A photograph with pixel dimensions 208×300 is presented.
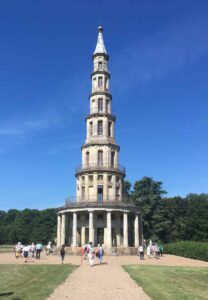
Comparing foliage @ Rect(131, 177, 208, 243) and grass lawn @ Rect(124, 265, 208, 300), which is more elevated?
foliage @ Rect(131, 177, 208, 243)

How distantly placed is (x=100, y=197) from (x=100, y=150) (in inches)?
331

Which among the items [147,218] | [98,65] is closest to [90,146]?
[98,65]

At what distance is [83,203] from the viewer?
6012cm

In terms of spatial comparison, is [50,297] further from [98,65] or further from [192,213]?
[192,213]

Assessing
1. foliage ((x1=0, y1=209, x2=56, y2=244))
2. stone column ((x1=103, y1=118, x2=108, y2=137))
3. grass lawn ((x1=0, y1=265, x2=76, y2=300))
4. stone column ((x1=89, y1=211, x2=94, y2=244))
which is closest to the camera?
grass lawn ((x1=0, y1=265, x2=76, y2=300))

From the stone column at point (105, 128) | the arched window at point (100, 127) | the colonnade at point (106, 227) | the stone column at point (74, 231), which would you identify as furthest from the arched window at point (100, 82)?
the stone column at point (74, 231)

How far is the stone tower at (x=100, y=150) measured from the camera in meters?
63.5

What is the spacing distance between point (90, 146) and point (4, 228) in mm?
71329

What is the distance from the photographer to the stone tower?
208 ft

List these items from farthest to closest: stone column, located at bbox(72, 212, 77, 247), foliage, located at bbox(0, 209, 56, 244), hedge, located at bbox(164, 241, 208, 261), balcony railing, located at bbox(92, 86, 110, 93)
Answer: foliage, located at bbox(0, 209, 56, 244)
balcony railing, located at bbox(92, 86, 110, 93)
stone column, located at bbox(72, 212, 77, 247)
hedge, located at bbox(164, 241, 208, 261)

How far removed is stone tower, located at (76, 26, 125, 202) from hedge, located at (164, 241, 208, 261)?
13.9m

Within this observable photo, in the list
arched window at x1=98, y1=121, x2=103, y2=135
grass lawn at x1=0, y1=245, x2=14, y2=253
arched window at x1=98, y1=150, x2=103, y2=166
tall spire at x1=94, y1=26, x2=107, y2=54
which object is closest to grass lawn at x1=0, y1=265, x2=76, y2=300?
arched window at x1=98, y1=150, x2=103, y2=166

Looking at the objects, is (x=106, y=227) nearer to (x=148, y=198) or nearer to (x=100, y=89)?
(x=148, y=198)

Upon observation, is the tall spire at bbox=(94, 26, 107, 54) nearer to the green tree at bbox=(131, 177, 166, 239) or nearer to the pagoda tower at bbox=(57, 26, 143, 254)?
the pagoda tower at bbox=(57, 26, 143, 254)
